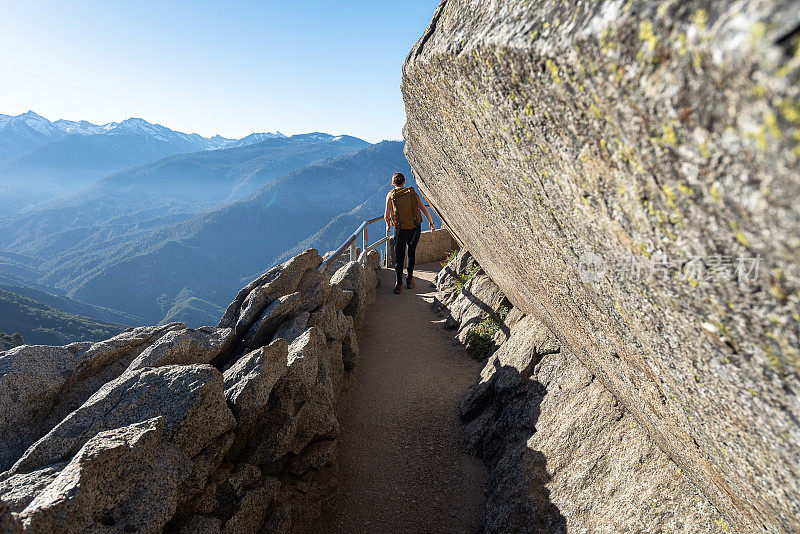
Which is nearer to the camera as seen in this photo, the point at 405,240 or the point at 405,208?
the point at 405,208

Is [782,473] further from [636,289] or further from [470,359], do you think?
[470,359]

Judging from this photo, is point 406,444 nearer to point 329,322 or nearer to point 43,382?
point 329,322

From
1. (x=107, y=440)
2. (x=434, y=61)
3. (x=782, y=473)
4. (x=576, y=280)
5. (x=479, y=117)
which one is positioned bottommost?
(x=782, y=473)

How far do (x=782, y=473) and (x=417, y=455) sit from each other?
4.42 meters

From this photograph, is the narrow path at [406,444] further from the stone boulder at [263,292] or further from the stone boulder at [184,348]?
the stone boulder at [184,348]

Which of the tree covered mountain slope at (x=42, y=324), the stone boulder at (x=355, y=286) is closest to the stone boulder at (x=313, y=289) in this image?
the stone boulder at (x=355, y=286)

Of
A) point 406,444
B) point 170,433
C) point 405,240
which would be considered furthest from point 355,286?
point 170,433

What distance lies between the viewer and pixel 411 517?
16.0 feet

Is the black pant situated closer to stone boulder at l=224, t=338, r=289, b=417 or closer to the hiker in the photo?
the hiker

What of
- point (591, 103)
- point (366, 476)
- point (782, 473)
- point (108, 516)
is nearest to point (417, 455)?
point (366, 476)

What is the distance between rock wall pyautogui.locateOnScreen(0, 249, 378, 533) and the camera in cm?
291

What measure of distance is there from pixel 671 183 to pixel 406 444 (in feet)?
17.4

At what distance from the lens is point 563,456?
442cm

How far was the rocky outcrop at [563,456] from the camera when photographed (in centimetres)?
356
